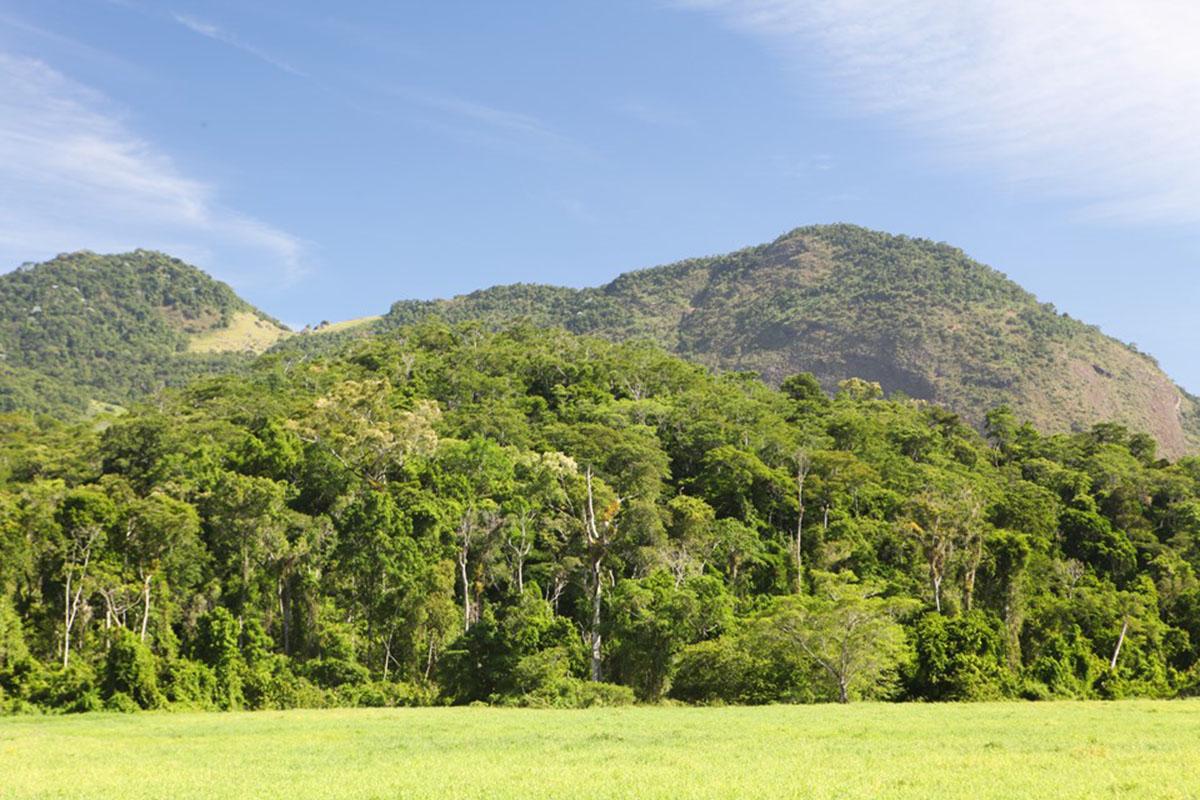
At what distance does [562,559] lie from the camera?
2217 inches

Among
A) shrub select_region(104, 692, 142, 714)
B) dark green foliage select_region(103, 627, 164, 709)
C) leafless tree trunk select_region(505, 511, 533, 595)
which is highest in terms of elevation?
leafless tree trunk select_region(505, 511, 533, 595)

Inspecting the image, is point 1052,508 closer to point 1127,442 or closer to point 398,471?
point 1127,442

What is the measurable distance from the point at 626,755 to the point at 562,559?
3529 cm

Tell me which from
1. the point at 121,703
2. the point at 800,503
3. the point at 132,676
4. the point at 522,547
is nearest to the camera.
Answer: the point at 121,703

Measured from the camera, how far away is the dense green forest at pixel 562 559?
43.6 meters

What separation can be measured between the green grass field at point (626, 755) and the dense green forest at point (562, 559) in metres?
9.20

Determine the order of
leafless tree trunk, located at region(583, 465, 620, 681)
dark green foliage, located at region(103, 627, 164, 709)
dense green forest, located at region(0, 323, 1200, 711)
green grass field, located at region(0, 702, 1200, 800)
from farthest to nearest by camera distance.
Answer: leafless tree trunk, located at region(583, 465, 620, 681) < dense green forest, located at region(0, 323, 1200, 711) < dark green foliage, located at region(103, 627, 164, 709) < green grass field, located at region(0, 702, 1200, 800)

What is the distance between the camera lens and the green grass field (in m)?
16.4

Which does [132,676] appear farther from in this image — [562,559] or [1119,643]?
[1119,643]

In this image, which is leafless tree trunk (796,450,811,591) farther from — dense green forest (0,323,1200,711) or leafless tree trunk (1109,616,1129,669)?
leafless tree trunk (1109,616,1129,669)

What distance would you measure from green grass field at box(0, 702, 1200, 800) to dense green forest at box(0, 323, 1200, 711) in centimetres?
920

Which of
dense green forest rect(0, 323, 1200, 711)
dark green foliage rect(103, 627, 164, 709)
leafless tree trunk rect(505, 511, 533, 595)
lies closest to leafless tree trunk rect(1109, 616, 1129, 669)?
dense green forest rect(0, 323, 1200, 711)

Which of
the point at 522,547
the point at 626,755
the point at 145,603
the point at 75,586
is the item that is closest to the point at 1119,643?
the point at 522,547

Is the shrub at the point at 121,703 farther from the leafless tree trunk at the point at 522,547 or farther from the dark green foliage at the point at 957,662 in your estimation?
the dark green foliage at the point at 957,662
